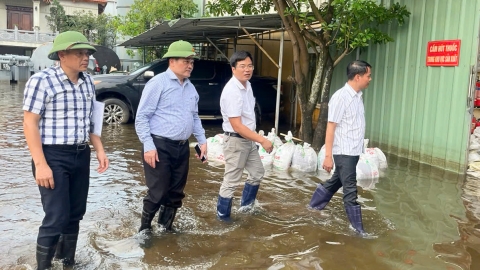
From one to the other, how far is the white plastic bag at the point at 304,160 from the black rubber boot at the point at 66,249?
13.3ft

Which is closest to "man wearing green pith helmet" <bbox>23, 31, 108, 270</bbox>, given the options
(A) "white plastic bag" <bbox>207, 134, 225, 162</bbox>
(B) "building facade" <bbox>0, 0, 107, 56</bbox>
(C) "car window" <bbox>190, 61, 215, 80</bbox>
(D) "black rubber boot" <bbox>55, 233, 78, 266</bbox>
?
(D) "black rubber boot" <bbox>55, 233, 78, 266</bbox>

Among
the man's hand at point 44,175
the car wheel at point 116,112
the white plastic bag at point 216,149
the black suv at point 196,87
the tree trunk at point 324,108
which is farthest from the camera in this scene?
the car wheel at point 116,112

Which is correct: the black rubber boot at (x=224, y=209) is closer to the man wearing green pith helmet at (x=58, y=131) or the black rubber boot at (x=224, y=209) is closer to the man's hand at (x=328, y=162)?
the man's hand at (x=328, y=162)

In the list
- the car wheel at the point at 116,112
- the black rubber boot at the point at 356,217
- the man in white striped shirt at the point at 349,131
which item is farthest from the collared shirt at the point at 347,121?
the car wheel at the point at 116,112

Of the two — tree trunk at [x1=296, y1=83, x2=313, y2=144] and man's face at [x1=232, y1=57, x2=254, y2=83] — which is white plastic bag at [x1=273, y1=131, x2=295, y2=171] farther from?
man's face at [x1=232, y1=57, x2=254, y2=83]

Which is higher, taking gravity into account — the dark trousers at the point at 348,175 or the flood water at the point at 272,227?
the dark trousers at the point at 348,175

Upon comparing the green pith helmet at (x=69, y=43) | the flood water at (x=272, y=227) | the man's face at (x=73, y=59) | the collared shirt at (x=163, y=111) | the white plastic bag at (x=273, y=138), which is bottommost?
the flood water at (x=272, y=227)

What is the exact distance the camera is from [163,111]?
396 cm

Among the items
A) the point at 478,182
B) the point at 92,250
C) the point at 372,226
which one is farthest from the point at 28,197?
the point at 478,182

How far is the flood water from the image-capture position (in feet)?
12.5

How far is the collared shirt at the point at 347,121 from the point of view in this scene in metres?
4.34

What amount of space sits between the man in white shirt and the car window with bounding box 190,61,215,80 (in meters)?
7.19

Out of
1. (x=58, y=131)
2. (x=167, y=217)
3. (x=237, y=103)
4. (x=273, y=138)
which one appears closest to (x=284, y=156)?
(x=273, y=138)

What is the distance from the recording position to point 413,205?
550 centimetres
